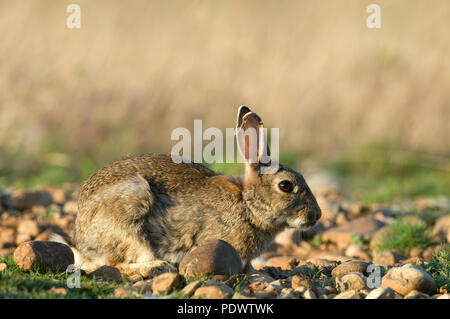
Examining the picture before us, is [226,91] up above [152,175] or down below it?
above

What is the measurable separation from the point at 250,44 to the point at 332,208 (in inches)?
235

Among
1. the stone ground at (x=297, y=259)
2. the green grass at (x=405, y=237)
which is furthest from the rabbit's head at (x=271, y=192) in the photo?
the green grass at (x=405, y=237)

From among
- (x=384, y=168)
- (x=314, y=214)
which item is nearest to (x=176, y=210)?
(x=314, y=214)

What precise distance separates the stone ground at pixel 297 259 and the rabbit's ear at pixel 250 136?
1026 millimetres

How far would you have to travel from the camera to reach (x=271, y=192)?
5.68m

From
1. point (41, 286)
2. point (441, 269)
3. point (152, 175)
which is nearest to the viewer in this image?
point (41, 286)

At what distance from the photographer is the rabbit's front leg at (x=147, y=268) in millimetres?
5118

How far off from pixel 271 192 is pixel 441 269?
159 cm

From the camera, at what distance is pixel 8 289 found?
4066mm

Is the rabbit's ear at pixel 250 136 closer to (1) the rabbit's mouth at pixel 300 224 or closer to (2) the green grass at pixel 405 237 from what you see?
(1) the rabbit's mouth at pixel 300 224

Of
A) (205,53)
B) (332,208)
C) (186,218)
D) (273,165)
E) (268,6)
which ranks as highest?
(268,6)

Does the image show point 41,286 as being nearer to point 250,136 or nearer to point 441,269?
point 250,136

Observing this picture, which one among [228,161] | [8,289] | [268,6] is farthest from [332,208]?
[268,6]
